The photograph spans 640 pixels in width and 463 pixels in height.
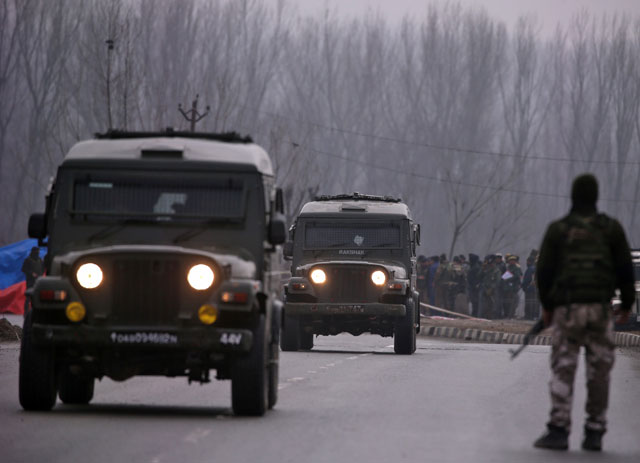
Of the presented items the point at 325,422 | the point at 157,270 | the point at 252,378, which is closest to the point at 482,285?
the point at 252,378

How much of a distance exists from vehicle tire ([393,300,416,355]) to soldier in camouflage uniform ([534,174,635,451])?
14.5 meters

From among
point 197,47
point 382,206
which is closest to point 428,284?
point 382,206

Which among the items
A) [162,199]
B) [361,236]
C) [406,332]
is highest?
[162,199]

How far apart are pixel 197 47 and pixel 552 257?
74275 mm

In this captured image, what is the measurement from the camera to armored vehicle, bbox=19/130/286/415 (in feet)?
40.0

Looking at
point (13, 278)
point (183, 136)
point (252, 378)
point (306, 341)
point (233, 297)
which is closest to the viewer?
point (233, 297)

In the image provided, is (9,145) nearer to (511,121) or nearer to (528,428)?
(511,121)

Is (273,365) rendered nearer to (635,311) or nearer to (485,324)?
(635,311)

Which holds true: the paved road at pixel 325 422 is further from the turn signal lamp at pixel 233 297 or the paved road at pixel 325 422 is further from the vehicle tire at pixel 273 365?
the turn signal lamp at pixel 233 297

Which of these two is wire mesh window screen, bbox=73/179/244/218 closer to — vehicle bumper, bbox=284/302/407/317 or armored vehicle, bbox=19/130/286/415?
armored vehicle, bbox=19/130/286/415

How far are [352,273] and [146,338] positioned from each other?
42.8 feet

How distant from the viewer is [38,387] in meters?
12.4

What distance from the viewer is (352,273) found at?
82.3ft

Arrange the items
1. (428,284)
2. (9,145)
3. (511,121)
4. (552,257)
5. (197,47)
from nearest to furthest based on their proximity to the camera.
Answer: (552,257) → (428,284) → (197,47) → (9,145) → (511,121)
